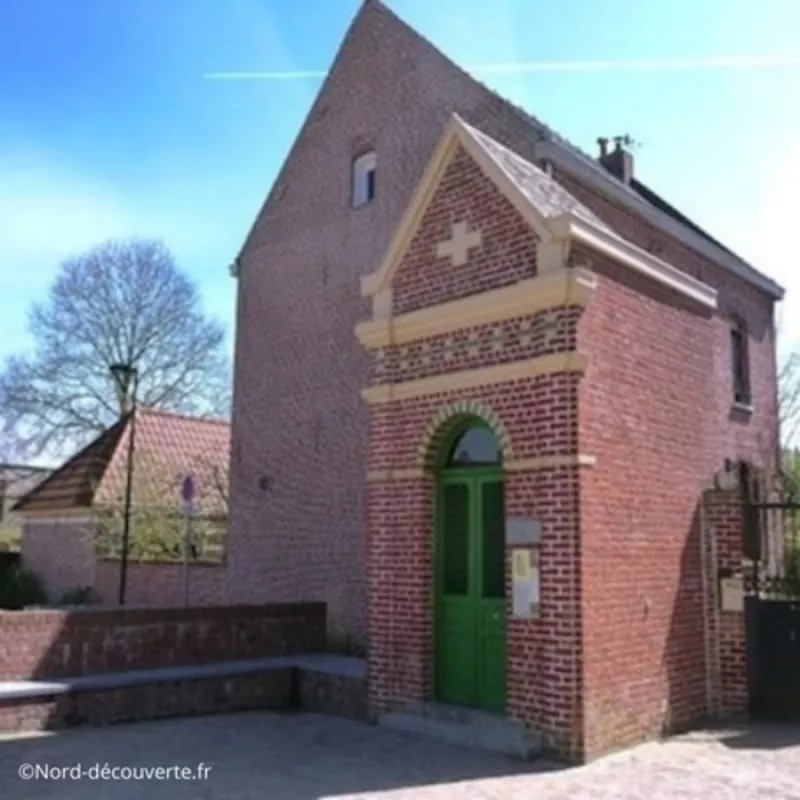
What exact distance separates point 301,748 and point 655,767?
326 cm

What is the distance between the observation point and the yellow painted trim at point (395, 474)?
9391 mm

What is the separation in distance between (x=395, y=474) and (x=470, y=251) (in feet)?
8.31

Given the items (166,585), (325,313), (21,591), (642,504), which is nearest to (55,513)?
(21,591)

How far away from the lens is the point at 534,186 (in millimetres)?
9250

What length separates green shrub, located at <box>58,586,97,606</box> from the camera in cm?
1913

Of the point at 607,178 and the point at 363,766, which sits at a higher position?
the point at 607,178

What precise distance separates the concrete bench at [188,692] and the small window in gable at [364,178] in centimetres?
789

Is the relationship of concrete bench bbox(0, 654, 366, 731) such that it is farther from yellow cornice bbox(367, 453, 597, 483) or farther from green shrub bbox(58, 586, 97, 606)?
green shrub bbox(58, 586, 97, 606)

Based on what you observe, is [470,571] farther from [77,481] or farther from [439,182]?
[77,481]

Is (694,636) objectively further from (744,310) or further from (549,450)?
(744,310)

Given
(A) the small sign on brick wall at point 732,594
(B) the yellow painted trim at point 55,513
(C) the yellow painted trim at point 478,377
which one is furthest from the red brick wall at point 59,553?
(A) the small sign on brick wall at point 732,594

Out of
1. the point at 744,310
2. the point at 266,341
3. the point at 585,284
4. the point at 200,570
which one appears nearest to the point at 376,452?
the point at 585,284

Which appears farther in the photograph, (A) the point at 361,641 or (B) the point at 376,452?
(A) the point at 361,641

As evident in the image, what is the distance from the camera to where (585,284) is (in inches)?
318
